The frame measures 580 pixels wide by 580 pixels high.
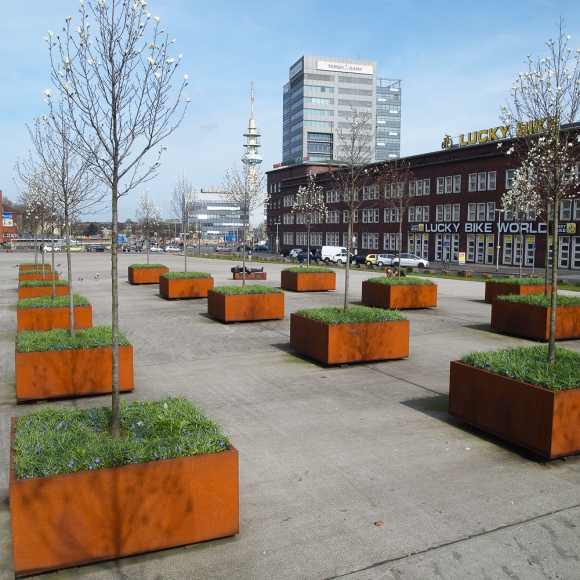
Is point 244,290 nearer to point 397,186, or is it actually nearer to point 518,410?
point 518,410

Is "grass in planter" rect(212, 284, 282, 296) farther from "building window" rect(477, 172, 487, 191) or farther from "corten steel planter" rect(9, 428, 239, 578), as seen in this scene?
"building window" rect(477, 172, 487, 191)

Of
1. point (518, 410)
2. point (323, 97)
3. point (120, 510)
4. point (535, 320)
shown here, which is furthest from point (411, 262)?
point (323, 97)

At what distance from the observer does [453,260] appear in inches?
2325

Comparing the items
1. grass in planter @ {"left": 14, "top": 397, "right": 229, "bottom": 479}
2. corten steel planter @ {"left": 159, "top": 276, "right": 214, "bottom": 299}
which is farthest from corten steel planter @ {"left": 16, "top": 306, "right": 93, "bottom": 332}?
corten steel planter @ {"left": 159, "top": 276, "right": 214, "bottom": 299}

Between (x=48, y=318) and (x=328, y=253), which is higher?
Result: (x=328, y=253)

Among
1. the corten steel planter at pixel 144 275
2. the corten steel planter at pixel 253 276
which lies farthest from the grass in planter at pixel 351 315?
the corten steel planter at pixel 253 276

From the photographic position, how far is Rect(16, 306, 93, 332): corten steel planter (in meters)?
12.8

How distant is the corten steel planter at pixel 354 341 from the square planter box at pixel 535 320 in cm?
391

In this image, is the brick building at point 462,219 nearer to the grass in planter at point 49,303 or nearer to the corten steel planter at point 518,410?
the grass in planter at point 49,303

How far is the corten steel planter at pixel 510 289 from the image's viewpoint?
1855 centimetres

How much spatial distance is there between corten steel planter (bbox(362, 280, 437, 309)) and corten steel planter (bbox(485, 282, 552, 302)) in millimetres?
2474

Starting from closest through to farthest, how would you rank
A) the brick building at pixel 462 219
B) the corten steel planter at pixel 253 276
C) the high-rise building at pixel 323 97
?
the corten steel planter at pixel 253 276 < the brick building at pixel 462 219 < the high-rise building at pixel 323 97

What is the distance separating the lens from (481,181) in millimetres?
54969

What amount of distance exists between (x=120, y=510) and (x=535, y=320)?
11.4 meters
